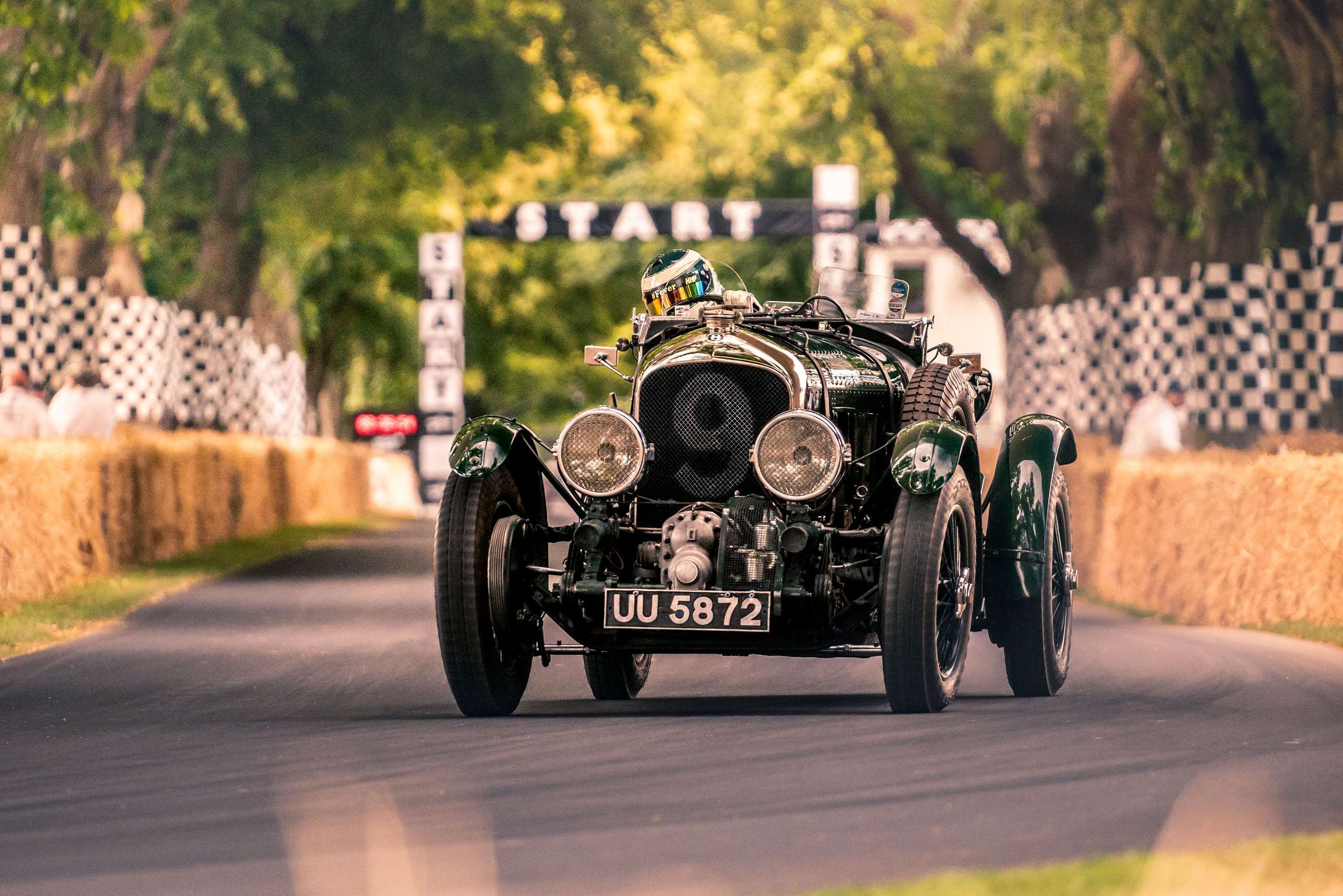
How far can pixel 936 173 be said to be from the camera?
48.5m

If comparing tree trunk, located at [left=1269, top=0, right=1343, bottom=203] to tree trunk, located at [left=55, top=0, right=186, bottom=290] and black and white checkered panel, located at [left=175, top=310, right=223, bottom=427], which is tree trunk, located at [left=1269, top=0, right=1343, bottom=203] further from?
black and white checkered panel, located at [left=175, top=310, right=223, bottom=427]

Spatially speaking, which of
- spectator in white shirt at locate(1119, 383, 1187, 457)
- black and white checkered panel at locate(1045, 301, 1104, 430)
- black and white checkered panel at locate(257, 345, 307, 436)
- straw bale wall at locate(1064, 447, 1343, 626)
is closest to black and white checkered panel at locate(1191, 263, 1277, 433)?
spectator in white shirt at locate(1119, 383, 1187, 457)

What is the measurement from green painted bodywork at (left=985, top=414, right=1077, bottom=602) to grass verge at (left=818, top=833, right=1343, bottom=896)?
4900mm

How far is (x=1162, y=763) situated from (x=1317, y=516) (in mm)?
7030

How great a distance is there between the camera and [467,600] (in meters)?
10.6

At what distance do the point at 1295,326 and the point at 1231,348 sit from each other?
3.65m

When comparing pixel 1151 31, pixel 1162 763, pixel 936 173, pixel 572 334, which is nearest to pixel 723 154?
pixel 936 173

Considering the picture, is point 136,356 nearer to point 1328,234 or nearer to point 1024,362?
point 1024,362

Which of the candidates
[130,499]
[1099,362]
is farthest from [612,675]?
[1099,362]

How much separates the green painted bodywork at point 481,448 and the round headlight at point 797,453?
3.73 feet

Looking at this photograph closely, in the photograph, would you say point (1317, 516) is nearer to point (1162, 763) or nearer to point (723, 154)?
point (1162, 763)

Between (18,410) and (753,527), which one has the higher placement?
(18,410)

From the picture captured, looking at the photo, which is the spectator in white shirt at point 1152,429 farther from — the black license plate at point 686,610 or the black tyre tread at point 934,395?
the black license plate at point 686,610

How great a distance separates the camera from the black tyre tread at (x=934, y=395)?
11594 mm
